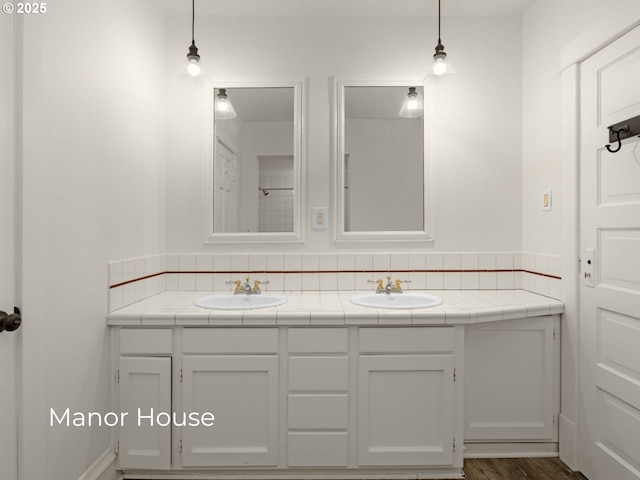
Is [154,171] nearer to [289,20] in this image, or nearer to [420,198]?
[289,20]

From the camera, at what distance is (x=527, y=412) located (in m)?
1.92

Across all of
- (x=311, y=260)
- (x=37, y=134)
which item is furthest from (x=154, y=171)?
(x=311, y=260)

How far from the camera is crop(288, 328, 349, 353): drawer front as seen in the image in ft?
5.58

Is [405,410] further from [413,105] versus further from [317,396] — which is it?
[413,105]

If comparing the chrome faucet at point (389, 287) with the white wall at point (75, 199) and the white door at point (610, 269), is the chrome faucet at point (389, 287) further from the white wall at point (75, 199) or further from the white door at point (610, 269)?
the white wall at point (75, 199)

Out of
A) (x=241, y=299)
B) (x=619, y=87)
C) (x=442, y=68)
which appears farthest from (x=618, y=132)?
(x=241, y=299)

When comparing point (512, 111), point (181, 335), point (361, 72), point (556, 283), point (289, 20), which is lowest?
point (181, 335)

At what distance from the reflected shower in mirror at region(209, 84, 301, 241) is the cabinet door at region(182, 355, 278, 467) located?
2.82 ft

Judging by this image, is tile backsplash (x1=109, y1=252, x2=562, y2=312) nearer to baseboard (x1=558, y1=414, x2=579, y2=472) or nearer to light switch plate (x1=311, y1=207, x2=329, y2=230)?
light switch plate (x1=311, y1=207, x2=329, y2=230)

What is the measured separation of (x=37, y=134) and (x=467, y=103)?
2254 mm

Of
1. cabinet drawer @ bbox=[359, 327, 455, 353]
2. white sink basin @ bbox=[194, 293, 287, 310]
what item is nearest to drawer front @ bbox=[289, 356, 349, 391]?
cabinet drawer @ bbox=[359, 327, 455, 353]

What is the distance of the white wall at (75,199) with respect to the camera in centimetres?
124

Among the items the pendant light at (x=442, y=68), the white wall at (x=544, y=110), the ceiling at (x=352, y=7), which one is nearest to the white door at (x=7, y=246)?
the ceiling at (x=352, y=7)

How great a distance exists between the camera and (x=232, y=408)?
1.71 meters
